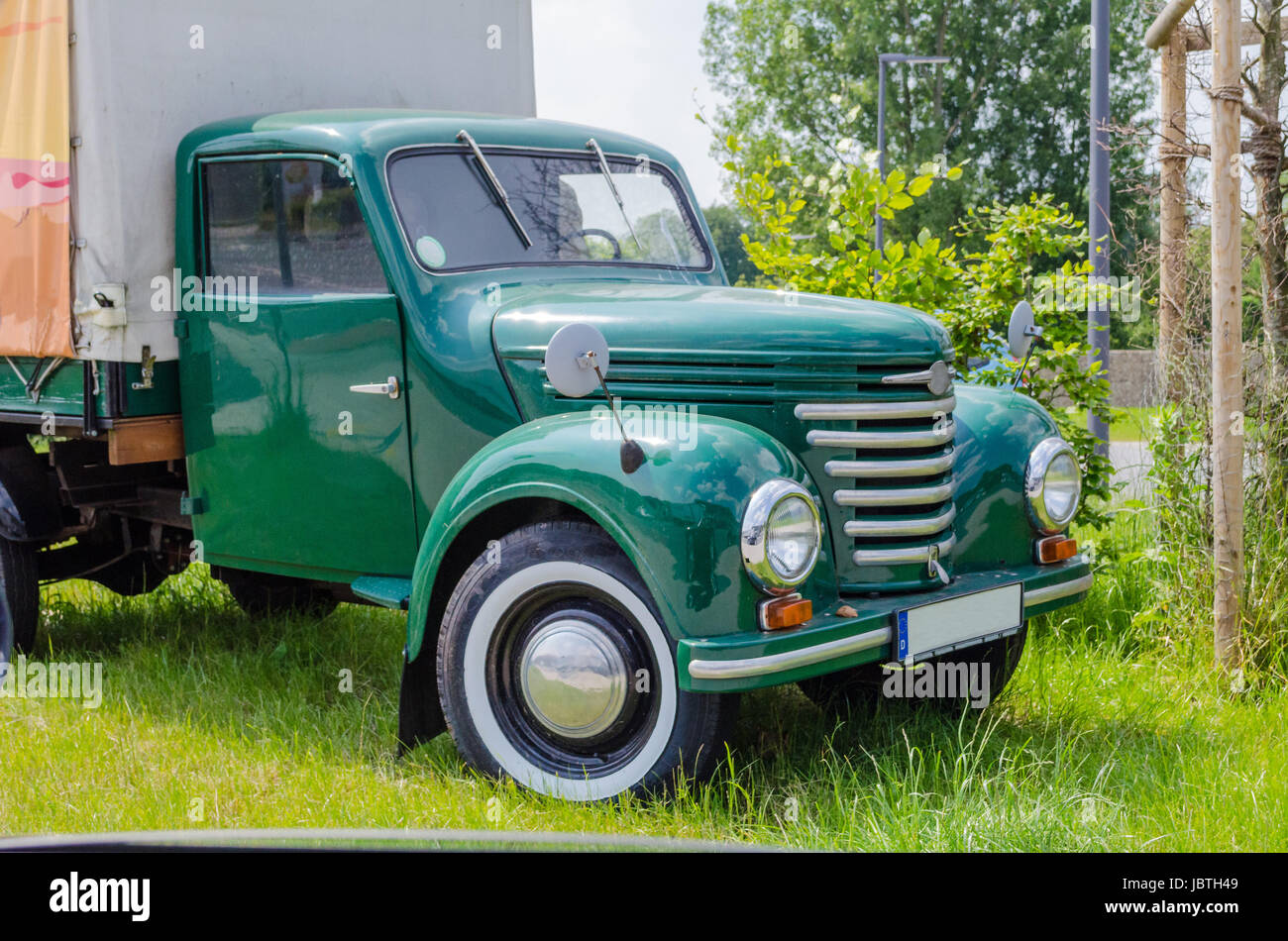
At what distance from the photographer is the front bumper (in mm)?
3342

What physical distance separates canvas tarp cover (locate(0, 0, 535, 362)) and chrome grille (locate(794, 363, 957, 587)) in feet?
8.84

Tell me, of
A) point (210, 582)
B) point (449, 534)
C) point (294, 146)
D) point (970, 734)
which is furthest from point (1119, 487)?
point (210, 582)

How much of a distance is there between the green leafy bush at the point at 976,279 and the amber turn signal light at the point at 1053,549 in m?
1.60

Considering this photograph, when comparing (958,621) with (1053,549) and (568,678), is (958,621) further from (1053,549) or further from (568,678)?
(568,678)

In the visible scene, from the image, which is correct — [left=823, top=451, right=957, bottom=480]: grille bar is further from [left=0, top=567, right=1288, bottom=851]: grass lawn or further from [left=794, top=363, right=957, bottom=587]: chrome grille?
[left=0, top=567, right=1288, bottom=851]: grass lawn

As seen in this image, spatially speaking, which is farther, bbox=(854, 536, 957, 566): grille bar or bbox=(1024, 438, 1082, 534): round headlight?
bbox=(1024, 438, 1082, 534): round headlight

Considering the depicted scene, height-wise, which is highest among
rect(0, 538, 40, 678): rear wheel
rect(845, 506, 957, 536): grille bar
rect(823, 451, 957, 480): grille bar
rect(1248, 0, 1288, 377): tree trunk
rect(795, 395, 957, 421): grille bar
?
rect(1248, 0, 1288, 377): tree trunk

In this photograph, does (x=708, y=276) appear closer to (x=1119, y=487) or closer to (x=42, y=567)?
(x=1119, y=487)

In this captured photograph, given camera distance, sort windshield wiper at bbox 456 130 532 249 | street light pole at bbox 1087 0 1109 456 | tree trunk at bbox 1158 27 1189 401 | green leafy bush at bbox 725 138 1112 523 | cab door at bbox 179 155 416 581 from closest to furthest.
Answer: cab door at bbox 179 155 416 581, windshield wiper at bbox 456 130 532 249, tree trunk at bbox 1158 27 1189 401, green leafy bush at bbox 725 138 1112 523, street light pole at bbox 1087 0 1109 456

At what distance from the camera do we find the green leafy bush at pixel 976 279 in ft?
19.5

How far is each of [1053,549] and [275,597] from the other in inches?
148

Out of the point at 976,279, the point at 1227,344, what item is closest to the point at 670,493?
the point at 1227,344

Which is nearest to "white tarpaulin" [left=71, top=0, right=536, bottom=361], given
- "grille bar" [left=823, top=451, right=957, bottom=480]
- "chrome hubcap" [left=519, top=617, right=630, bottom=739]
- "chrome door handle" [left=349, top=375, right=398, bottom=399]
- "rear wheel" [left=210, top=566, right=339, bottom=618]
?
"chrome door handle" [left=349, top=375, right=398, bottom=399]

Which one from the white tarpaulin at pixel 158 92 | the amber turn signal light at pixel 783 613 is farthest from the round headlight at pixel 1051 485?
the white tarpaulin at pixel 158 92
